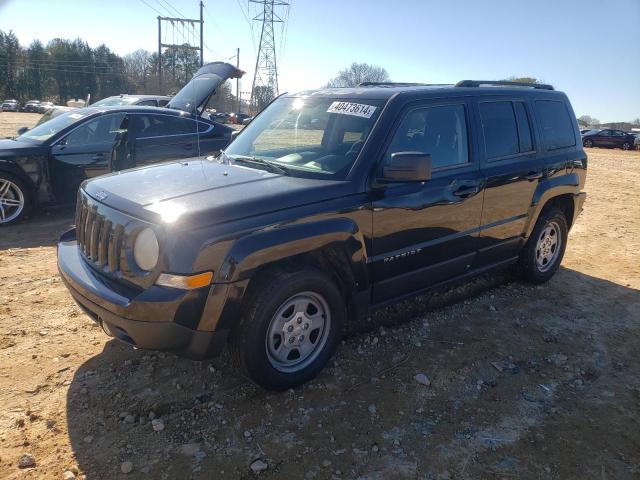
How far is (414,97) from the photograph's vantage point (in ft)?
12.3

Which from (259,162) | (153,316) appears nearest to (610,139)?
(259,162)

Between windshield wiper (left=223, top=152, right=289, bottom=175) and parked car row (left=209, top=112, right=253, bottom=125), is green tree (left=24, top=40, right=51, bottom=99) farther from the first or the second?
windshield wiper (left=223, top=152, right=289, bottom=175)

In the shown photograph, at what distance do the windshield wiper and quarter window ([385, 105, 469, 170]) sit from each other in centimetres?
75

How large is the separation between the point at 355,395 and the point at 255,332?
2.78ft

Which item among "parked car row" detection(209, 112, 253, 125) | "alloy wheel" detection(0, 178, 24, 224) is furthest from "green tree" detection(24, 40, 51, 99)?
"alloy wheel" detection(0, 178, 24, 224)

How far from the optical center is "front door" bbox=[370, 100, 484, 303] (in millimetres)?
3562

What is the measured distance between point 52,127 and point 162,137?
1.59 metres

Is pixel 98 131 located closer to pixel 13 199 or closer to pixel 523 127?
pixel 13 199

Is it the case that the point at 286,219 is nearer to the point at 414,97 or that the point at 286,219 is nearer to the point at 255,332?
the point at 255,332

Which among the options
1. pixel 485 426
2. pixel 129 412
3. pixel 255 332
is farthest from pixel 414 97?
pixel 129 412

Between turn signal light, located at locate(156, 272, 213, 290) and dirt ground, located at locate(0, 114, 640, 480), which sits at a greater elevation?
turn signal light, located at locate(156, 272, 213, 290)

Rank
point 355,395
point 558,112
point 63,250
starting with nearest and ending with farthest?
point 355,395
point 63,250
point 558,112

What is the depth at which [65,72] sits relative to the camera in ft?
234

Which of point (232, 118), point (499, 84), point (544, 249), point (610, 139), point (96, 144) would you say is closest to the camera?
A: point (499, 84)
